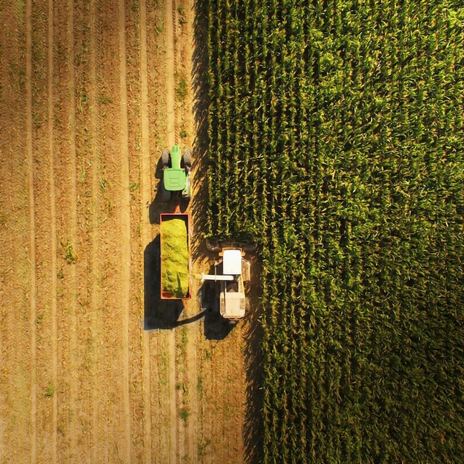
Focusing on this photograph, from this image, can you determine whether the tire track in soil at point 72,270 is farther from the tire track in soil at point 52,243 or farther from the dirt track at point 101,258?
the tire track in soil at point 52,243

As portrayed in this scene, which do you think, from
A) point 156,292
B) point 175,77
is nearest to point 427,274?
point 156,292

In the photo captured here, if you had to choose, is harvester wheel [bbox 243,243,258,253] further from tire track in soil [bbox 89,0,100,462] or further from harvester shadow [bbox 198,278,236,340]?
tire track in soil [bbox 89,0,100,462]

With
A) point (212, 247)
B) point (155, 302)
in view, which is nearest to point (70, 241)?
point (155, 302)

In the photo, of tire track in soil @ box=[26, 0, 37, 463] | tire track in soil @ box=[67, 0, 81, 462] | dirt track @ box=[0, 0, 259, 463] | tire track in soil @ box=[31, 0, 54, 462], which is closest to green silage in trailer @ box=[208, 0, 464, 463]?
dirt track @ box=[0, 0, 259, 463]

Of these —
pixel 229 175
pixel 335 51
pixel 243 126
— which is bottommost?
pixel 229 175

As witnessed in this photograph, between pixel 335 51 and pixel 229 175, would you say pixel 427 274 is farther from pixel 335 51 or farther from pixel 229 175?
pixel 335 51

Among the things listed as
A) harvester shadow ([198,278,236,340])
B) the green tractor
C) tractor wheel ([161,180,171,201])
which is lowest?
harvester shadow ([198,278,236,340])

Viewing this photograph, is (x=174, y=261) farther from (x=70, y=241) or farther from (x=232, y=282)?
(x=70, y=241)
